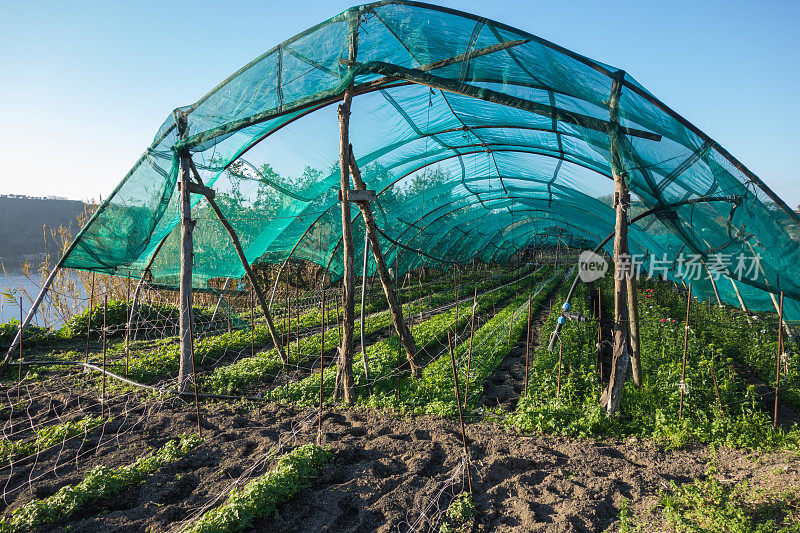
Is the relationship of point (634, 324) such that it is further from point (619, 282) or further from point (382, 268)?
point (382, 268)

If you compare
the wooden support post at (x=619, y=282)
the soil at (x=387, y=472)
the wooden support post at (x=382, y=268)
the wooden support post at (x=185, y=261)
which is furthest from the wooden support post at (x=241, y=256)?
the wooden support post at (x=619, y=282)

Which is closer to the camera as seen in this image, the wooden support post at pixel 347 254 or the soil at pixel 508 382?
the wooden support post at pixel 347 254

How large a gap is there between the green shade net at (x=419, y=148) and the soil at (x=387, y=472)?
2.93 m

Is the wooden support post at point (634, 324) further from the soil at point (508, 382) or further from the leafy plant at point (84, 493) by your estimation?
the leafy plant at point (84, 493)

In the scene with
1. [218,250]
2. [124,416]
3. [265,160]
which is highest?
[265,160]

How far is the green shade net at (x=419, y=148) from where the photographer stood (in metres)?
5.07

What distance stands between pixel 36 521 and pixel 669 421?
6.16 metres

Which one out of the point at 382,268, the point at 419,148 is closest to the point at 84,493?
the point at 382,268

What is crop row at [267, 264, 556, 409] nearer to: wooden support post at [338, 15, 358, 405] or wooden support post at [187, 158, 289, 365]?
wooden support post at [338, 15, 358, 405]

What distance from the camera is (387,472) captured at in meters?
4.20

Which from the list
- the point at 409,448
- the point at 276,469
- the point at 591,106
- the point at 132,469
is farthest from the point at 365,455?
the point at 591,106

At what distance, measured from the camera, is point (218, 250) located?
8.86 m

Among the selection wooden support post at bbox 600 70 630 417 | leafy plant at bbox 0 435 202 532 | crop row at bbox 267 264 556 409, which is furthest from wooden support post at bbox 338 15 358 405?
wooden support post at bbox 600 70 630 417

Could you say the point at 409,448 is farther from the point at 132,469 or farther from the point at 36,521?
the point at 36,521
